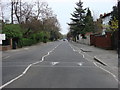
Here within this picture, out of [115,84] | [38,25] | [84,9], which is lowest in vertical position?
[115,84]

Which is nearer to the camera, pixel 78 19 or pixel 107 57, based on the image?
pixel 107 57

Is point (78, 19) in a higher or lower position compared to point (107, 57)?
higher

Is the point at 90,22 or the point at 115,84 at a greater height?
the point at 90,22

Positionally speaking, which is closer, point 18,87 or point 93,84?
point 18,87

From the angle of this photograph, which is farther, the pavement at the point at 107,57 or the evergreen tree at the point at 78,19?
the evergreen tree at the point at 78,19

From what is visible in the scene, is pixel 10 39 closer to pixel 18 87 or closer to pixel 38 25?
pixel 38 25

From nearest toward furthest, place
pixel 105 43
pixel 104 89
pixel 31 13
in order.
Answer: pixel 104 89 → pixel 105 43 → pixel 31 13

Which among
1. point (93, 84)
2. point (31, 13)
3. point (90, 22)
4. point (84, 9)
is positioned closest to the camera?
point (93, 84)

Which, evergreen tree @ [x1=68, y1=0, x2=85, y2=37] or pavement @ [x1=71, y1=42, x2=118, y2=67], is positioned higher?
evergreen tree @ [x1=68, y1=0, x2=85, y2=37]

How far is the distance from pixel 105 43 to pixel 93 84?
101 ft

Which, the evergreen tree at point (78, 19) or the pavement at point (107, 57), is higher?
the evergreen tree at point (78, 19)

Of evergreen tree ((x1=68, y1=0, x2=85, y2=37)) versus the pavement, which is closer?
the pavement

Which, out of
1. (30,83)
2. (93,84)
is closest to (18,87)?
(30,83)

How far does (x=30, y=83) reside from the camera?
401 inches
